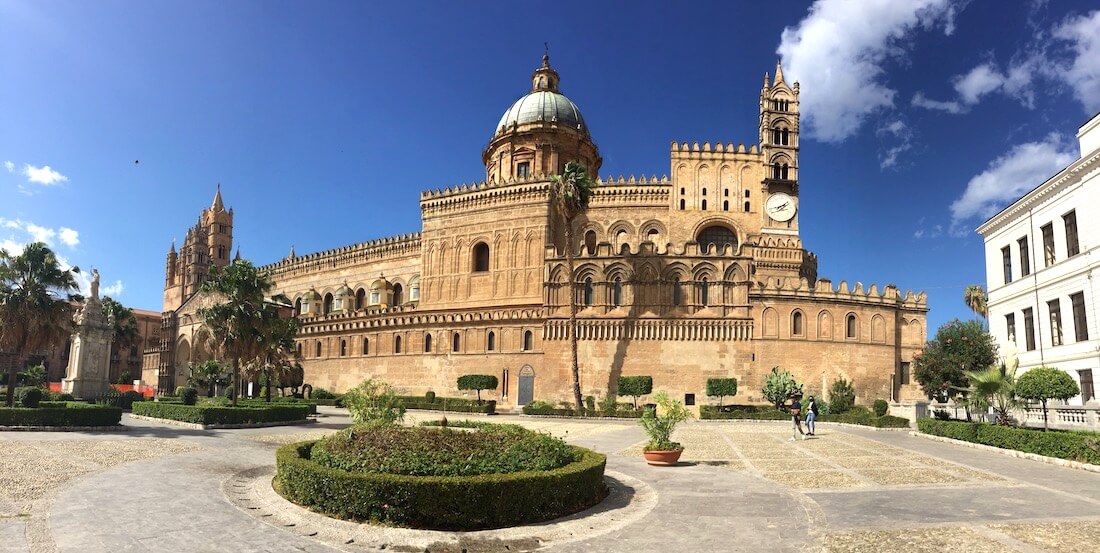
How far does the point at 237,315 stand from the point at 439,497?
26.4 m

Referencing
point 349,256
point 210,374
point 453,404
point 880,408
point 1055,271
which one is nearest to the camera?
point 1055,271

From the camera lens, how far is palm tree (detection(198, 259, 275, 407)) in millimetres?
33031

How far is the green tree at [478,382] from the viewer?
45656mm

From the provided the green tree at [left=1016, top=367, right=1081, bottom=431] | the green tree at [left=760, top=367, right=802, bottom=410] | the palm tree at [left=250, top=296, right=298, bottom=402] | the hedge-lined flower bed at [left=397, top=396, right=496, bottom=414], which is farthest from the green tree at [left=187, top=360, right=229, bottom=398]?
the green tree at [left=1016, top=367, right=1081, bottom=431]

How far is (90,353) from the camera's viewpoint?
118 ft

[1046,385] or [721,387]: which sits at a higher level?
[1046,385]

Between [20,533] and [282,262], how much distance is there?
227 feet

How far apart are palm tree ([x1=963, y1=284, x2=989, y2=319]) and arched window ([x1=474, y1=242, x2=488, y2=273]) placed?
4101 centimetres

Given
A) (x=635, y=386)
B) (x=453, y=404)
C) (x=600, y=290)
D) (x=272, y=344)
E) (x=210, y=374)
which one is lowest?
(x=453, y=404)

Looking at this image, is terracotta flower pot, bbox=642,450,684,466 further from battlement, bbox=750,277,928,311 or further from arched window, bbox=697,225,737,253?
arched window, bbox=697,225,737,253

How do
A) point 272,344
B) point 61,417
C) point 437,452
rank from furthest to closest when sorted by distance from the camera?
1. point 272,344
2. point 61,417
3. point 437,452

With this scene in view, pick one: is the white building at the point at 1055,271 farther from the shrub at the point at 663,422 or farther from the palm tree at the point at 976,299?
the palm tree at the point at 976,299

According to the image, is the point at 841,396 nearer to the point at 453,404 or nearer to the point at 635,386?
the point at 635,386

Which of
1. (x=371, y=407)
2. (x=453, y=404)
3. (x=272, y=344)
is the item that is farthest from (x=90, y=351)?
(x=371, y=407)
